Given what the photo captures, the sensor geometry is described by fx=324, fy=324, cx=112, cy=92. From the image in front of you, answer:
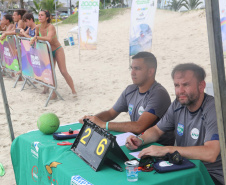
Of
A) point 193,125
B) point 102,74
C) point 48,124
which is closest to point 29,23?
point 102,74

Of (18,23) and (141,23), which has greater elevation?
(141,23)

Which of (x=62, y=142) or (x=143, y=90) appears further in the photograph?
(x=143, y=90)

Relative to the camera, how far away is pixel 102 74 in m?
9.47

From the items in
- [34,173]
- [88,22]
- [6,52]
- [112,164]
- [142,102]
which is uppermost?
[88,22]

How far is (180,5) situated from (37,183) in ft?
77.3

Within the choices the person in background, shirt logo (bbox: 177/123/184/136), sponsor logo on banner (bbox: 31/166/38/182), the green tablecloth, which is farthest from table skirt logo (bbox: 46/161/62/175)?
the person in background

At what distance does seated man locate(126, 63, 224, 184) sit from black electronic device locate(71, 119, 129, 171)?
0.85 ft

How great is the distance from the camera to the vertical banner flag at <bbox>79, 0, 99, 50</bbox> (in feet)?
33.5

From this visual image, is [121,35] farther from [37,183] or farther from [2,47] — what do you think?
[37,183]

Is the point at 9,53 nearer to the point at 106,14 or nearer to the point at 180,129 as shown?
the point at 180,129

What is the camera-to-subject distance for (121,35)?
53.1 feet

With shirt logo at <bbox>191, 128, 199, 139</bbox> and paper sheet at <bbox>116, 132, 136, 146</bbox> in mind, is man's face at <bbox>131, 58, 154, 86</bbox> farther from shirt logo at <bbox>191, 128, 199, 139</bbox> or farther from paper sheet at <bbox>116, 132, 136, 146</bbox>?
shirt logo at <bbox>191, 128, 199, 139</bbox>

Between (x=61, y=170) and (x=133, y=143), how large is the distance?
1.91 feet

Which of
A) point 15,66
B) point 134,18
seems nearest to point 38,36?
point 15,66
